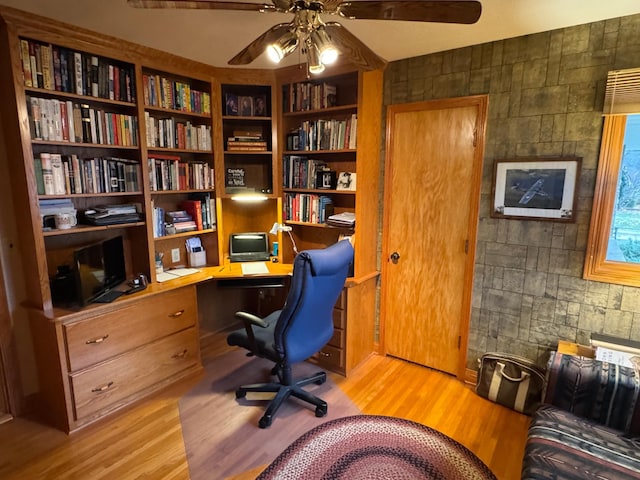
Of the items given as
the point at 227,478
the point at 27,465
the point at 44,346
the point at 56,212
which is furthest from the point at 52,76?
the point at 227,478

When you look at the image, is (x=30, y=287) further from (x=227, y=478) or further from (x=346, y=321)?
(x=346, y=321)

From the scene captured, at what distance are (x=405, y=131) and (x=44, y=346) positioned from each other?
111 inches

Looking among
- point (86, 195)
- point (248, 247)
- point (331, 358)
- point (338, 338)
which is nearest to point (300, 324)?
point (338, 338)

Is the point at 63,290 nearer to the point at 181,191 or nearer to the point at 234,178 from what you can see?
the point at 181,191

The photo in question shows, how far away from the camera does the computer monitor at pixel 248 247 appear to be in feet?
10.9

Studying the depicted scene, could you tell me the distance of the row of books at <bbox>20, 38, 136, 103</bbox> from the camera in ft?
6.75

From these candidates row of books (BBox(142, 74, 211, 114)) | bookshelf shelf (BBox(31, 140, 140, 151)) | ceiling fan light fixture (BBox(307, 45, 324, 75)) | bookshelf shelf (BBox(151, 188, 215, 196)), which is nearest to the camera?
ceiling fan light fixture (BBox(307, 45, 324, 75))

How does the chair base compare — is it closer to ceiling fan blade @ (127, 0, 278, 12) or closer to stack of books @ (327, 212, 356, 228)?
stack of books @ (327, 212, 356, 228)

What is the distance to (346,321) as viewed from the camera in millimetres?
2820

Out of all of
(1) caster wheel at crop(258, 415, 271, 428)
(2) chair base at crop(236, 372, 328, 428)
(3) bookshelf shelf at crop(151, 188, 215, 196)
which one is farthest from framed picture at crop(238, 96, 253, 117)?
(1) caster wheel at crop(258, 415, 271, 428)

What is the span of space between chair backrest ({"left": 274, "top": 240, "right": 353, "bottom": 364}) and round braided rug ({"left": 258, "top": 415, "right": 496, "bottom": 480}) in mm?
→ 499

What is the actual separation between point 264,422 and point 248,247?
1.55 metres

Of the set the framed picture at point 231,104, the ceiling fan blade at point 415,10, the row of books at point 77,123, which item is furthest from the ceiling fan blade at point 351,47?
the row of books at point 77,123

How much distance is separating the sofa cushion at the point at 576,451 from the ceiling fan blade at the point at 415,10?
174 cm
